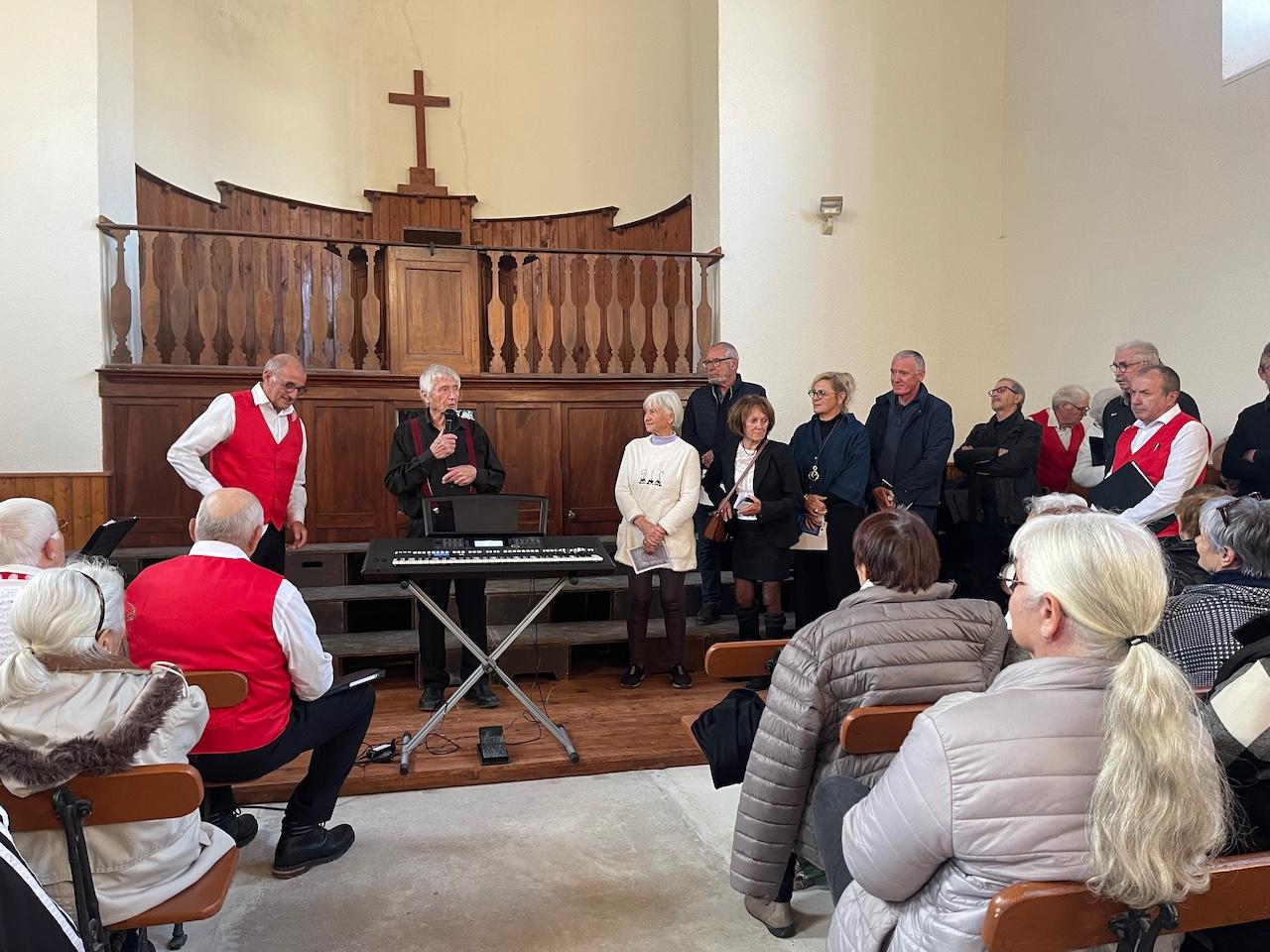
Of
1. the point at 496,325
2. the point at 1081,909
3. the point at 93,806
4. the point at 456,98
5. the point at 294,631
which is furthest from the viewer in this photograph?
the point at 456,98

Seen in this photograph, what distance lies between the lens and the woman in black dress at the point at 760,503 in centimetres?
448

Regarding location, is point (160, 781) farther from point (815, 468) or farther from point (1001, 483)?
point (1001, 483)

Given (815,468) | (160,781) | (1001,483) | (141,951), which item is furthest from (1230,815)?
(1001,483)

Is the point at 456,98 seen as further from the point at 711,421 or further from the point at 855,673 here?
→ the point at 855,673

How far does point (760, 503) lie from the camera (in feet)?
14.6

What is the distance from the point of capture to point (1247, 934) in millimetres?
1561

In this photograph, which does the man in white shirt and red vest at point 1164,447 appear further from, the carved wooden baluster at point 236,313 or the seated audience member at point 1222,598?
the carved wooden baluster at point 236,313

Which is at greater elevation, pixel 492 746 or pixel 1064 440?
pixel 1064 440

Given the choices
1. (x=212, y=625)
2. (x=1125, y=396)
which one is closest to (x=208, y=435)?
(x=212, y=625)

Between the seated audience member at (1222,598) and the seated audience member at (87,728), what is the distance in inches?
85.0

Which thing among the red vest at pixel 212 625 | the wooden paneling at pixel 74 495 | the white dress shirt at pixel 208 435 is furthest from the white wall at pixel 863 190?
the red vest at pixel 212 625

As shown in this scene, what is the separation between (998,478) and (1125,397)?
2.63 feet

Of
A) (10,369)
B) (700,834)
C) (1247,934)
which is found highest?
(10,369)

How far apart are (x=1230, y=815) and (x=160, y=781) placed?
1.75 m
